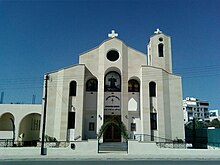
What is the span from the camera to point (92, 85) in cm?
2967

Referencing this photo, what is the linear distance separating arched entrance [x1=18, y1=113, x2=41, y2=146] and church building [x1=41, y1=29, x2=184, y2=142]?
6199 mm

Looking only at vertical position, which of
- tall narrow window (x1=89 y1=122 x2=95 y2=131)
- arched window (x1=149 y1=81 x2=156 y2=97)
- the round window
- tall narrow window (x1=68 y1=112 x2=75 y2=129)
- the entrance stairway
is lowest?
the entrance stairway

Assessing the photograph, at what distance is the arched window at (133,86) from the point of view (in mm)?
29852

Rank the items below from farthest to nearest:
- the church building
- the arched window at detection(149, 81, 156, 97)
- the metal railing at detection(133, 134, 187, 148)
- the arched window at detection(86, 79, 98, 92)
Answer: the arched window at detection(86, 79, 98, 92) < the arched window at detection(149, 81, 156, 97) < the church building < the metal railing at detection(133, 134, 187, 148)

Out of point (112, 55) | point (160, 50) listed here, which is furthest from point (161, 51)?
point (112, 55)

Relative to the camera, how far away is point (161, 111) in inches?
1062

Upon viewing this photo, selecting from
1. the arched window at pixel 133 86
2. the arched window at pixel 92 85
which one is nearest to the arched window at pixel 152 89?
the arched window at pixel 133 86

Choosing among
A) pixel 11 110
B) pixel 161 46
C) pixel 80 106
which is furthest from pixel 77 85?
pixel 161 46

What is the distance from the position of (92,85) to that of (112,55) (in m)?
4.61

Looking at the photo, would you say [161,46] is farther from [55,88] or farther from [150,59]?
[55,88]

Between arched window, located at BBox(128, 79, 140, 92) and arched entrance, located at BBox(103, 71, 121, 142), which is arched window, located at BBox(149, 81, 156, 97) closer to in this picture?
arched window, located at BBox(128, 79, 140, 92)

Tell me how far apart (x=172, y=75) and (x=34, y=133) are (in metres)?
21.2

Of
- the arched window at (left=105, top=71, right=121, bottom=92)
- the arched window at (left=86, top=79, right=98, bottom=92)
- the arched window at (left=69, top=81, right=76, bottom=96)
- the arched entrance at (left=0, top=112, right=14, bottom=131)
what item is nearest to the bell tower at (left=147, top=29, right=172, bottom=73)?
the arched window at (left=105, top=71, right=121, bottom=92)

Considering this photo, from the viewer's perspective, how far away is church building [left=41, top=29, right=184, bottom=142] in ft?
87.7
